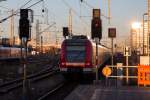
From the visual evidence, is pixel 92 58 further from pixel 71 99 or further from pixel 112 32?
pixel 71 99

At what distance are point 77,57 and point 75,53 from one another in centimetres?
33

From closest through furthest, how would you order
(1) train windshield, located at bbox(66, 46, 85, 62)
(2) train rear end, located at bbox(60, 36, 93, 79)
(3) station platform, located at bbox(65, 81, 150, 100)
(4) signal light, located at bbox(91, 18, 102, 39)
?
1. (3) station platform, located at bbox(65, 81, 150, 100)
2. (4) signal light, located at bbox(91, 18, 102, 39)
3. (2) train rear end, located at bbox(60, 36, 93, 79)
4. (1) train windshield, located at bbox(66, 46, 85, 62)

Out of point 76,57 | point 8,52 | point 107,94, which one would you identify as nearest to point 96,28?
point 107,94

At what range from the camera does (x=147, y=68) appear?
88.2 feet

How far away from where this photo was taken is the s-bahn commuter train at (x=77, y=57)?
3369cm

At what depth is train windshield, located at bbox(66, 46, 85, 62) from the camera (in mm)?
34000

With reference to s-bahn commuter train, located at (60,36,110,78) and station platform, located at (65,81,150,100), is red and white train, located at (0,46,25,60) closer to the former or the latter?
s-bahn commuter train, located at (60,36,110,78)

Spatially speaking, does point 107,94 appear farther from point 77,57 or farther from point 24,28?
point 77,57

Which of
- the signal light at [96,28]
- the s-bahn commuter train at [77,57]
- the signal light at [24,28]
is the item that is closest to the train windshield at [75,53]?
the s-bahn commuter train at [77,57]

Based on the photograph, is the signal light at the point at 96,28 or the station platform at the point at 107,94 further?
the signal light at the point at 96,28

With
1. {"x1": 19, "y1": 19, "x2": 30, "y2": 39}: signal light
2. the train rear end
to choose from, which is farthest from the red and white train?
{"x1": 19, "y1": 19, "x2": 30, "y2": 39}: signal light

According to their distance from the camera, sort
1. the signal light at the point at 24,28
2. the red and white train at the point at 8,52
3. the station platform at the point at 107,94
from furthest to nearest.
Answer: the red and white train at the point at 8,52 → the station platform at the point at 107,94 → the signal light at the point at 24,28

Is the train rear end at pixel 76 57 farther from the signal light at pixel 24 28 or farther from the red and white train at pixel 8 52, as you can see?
the red and white train at pixel 8 52

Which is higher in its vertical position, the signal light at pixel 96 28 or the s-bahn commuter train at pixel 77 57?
the signal light at pixel 96 28
